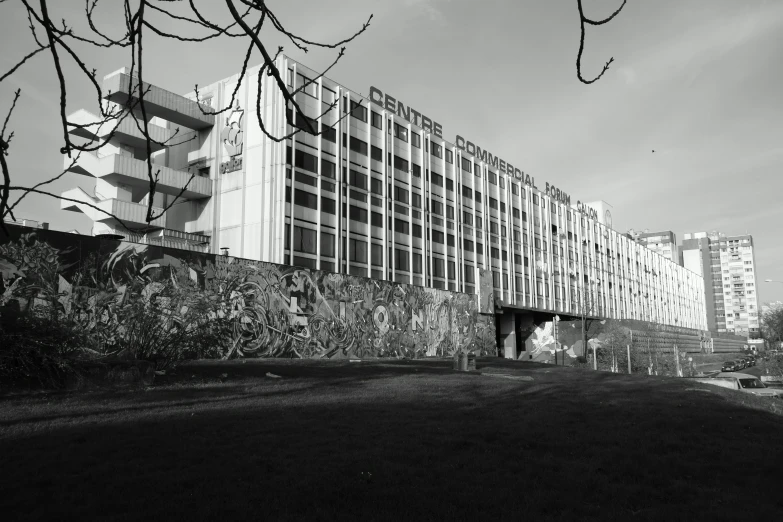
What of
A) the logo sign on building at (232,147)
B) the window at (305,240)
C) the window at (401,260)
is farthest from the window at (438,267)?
the logo sign on building at (232,147)

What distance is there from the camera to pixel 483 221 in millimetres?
56156

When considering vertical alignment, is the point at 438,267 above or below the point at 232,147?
below

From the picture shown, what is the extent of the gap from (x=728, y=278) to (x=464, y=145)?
5618 inches

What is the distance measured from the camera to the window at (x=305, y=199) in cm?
3750

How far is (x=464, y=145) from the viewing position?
183 feet

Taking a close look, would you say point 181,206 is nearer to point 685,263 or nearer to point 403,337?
point 403,337

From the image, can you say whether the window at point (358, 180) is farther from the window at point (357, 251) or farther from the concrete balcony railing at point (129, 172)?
the concrete balcony railing at point (129, 172)

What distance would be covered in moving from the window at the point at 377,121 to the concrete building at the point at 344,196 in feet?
0.42

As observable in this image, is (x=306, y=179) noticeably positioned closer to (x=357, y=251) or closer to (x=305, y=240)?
(x=305, y=240)

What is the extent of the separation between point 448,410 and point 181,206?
32862 mm

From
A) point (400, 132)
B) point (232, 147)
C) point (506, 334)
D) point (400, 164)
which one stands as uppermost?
point (400, 132)

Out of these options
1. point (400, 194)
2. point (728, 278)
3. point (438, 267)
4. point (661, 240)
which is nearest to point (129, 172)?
point (400, 194)

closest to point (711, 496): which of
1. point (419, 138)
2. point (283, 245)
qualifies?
point (283, 245)

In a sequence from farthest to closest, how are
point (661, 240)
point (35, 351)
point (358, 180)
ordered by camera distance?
point (661, 240), point (358, 180), point (35, 351)
